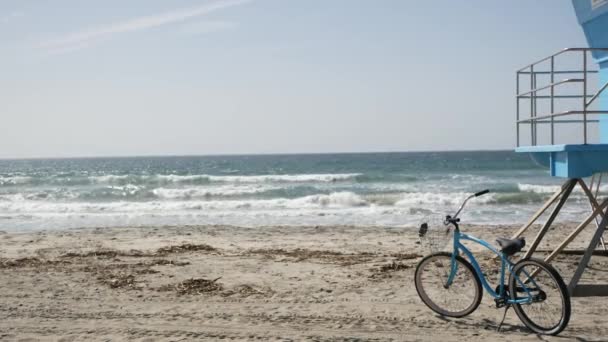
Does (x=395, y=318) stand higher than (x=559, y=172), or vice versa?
(x=559, y=172)

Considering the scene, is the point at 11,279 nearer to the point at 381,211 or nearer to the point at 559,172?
the point at 559,172

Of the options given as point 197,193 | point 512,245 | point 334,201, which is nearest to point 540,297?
point 512,245

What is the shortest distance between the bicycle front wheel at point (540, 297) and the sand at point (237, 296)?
0.43 feet

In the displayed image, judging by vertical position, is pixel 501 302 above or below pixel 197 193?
above

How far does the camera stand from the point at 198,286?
7.73 meters

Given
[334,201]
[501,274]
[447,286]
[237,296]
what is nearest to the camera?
[501,274]

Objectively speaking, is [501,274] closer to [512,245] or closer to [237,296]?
[512,245]

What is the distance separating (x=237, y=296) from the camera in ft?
23.5

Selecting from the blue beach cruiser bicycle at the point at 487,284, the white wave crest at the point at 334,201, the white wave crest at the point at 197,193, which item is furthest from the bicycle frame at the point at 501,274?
the white wave crest at the point at 197,193

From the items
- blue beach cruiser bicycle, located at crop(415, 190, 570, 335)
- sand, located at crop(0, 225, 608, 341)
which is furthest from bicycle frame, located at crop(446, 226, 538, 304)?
sand, located at crop(0, 225, 608, 341)

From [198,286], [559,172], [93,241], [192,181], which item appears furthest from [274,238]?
[192,181]

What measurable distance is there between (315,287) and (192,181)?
37.1 metres

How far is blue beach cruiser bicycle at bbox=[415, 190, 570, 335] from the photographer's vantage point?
542 centimetres

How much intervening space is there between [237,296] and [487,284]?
2960 mm
